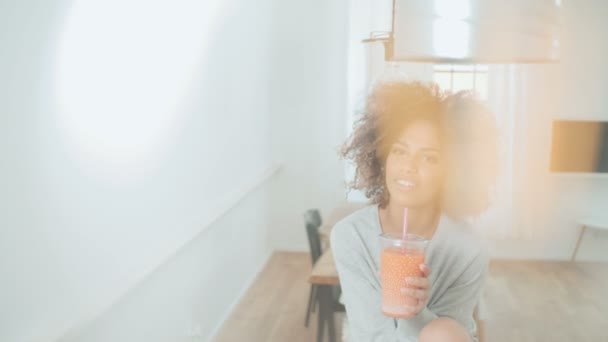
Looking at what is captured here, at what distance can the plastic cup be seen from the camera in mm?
1146

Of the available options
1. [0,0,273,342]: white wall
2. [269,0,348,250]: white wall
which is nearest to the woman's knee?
[0,0,273,342]: white wall

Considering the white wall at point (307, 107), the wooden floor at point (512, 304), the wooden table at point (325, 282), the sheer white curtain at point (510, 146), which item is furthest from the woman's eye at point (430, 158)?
the white wall at point (307, 107)

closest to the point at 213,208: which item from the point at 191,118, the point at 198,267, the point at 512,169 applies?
the point at 198,267

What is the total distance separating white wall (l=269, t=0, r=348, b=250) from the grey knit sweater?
3.47 m

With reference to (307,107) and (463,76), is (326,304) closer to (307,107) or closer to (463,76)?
(307,107)

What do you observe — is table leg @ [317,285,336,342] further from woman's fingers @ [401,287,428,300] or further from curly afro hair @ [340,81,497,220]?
woman's fingers @ [401,287,428,300]

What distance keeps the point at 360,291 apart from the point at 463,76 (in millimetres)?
3736

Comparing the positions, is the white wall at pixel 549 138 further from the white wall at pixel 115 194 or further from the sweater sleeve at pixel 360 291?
the sweater sleeve at pixel 360 291

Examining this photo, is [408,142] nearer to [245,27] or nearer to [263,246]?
[245,27]

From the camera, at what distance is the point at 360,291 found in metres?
1.37

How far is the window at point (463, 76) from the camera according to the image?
4.73 m

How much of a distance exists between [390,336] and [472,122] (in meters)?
0.50

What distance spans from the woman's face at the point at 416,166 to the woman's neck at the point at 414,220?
1.5 inches

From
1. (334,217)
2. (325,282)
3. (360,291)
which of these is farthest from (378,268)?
(334,217)
